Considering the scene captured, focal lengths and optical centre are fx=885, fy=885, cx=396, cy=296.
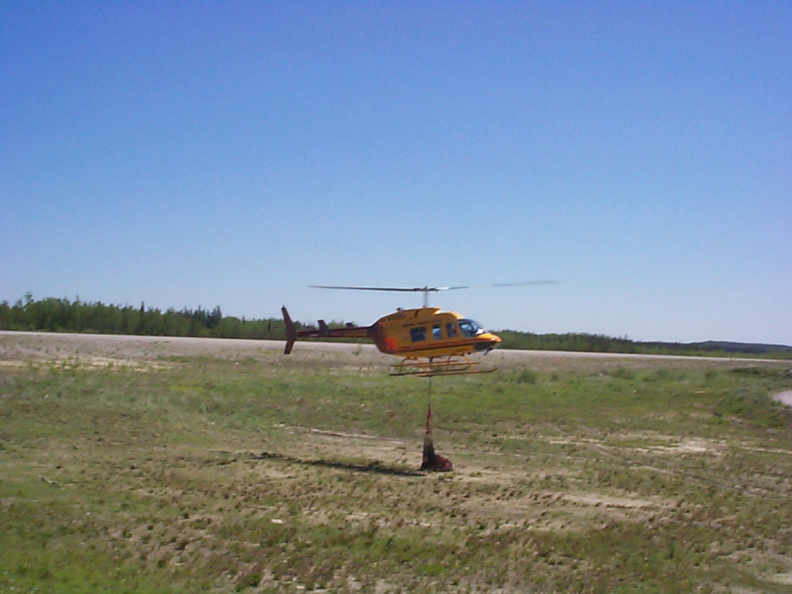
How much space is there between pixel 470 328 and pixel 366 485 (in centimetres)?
589

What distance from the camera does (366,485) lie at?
20516 mm

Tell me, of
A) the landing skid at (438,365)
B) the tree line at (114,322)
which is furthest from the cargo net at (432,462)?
the tree line at (114,322)

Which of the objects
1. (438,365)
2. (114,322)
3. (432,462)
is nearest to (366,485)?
(432,462)

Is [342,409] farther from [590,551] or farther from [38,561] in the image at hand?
[38,561]

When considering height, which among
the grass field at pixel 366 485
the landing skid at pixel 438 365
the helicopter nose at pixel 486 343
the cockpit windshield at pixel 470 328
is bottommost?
the grass field at pixel 366 485

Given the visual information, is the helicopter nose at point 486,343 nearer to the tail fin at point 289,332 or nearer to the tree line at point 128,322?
the tail fin at point 289,332

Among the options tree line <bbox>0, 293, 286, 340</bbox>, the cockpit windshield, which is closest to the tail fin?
the cockpit windshield

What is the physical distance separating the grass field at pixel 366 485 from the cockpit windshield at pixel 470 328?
3629 mm

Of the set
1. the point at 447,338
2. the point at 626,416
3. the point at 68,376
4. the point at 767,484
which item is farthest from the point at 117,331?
the point at 767,484

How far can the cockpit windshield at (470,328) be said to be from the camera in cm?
2428

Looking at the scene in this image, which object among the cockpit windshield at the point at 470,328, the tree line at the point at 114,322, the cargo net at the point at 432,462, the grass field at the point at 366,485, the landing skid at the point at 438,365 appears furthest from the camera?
the tree line at the point at 114,322

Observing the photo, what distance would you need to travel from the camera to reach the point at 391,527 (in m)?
16.8

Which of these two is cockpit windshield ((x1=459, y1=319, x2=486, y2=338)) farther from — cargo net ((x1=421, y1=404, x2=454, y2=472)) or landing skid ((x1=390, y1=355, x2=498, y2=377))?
cargo net ((x1=421, y1=404, x2=454, y2=472))

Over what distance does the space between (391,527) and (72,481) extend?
22.4 ft
